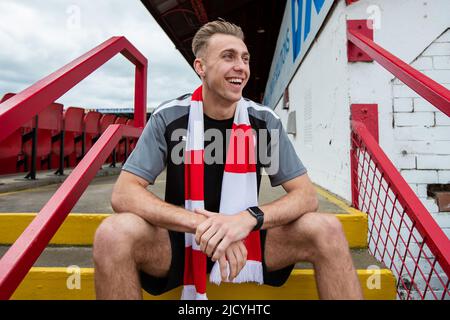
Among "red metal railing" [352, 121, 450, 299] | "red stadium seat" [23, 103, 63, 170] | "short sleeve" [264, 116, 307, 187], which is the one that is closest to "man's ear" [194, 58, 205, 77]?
"short sleeve" [264, 116, 307, 187]

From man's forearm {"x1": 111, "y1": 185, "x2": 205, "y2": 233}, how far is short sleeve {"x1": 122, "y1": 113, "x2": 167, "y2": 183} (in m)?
0.09

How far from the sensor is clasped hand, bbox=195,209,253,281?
3.48 ft

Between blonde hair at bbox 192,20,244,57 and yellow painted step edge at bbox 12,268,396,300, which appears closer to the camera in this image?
yellow painted step edge at bbox 12,268,396,300

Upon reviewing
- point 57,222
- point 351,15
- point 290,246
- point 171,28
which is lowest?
point 290,246

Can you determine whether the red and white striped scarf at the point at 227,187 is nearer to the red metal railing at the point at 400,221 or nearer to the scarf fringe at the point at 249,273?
the scarf fringe at the point at 249,273

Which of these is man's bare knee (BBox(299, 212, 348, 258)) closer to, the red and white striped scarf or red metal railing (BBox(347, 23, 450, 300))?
the red and white striped scarf

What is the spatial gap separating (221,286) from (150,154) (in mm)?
698

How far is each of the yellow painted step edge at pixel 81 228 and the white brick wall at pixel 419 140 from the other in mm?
606

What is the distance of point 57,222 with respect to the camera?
48.4 inches

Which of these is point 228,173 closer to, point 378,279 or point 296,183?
point 296,183

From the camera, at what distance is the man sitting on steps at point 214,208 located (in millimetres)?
1079

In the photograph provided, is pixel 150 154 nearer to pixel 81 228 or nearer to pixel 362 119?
pixel 81 228

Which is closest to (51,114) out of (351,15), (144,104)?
(144,104)

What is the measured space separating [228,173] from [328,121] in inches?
59.4
